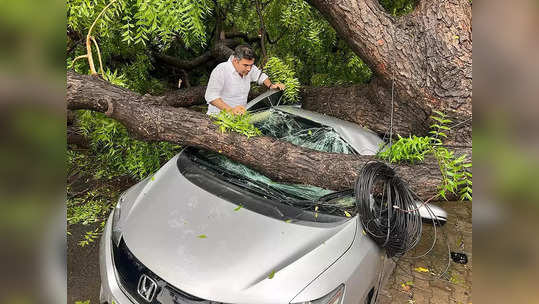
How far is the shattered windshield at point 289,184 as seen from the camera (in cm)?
290

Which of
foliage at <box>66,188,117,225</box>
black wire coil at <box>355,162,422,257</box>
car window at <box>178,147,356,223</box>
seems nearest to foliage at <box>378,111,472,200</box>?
black wire coil at <box>355,162,422,257</box>

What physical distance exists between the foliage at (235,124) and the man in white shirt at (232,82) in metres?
0.36

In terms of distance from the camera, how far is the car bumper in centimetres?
232

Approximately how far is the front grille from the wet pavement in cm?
190

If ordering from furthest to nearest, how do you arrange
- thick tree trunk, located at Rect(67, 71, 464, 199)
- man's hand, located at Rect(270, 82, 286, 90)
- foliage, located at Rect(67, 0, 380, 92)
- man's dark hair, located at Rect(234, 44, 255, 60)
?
foliage, located at Rect(67, 0, 380, 92) < man's hand, located at Rect(270, 82, 286, 90) < man's dark hair, located at Rect(234, 44, 255, 60) < thick tree trunk, located at Rect(67, 71, 464, 199)

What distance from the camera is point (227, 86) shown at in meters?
4.21

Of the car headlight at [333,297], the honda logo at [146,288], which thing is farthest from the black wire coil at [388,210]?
the honda logo at [146,288]

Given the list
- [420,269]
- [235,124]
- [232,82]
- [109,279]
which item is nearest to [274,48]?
[232,82]

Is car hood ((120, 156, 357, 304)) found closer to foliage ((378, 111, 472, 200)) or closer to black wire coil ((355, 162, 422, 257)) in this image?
black wire coil ((355, 162, 422, 257))

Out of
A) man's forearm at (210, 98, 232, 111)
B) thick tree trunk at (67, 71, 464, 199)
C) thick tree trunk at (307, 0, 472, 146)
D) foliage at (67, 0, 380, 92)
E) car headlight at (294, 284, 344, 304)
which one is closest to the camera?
car headlight at (294, 284, 344, 304)

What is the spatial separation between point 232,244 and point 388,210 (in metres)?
1.20

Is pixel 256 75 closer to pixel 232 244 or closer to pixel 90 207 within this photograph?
pixel 90 207
